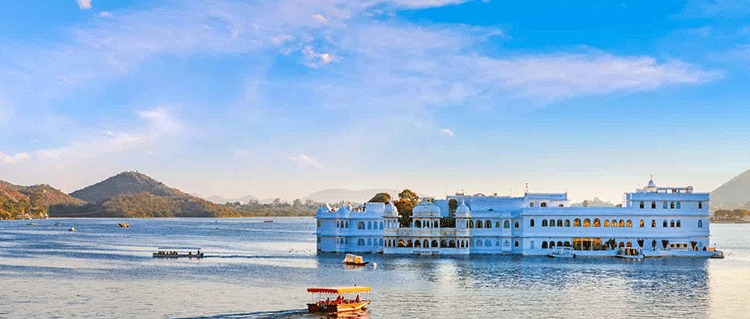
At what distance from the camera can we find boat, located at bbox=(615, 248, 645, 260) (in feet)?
334

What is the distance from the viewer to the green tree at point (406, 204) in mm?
117375

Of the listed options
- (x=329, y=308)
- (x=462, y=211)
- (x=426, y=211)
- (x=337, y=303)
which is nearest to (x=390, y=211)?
(x=426, y=211)

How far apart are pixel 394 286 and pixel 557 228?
39578mm

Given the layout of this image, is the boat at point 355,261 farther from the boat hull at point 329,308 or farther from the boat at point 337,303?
the boat hull at point 329,308

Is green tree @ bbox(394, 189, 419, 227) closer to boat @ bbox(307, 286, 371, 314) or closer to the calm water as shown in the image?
the calm water

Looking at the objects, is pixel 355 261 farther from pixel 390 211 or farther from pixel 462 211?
pixel 462 211

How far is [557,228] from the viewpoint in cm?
10525

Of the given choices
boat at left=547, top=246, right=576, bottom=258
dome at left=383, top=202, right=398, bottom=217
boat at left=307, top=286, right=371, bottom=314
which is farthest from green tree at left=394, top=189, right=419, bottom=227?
boat at left=307, top=286, right=371, bottom=314

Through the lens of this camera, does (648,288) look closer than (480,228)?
Yes

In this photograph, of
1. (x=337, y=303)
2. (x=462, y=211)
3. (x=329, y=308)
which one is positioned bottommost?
(x=329, y=308)

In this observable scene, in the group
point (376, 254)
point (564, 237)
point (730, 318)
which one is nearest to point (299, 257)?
point (376, 254)

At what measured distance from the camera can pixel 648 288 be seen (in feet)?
234

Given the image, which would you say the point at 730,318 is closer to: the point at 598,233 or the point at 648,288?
the point at 648,288

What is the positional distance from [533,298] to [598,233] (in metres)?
43.4
